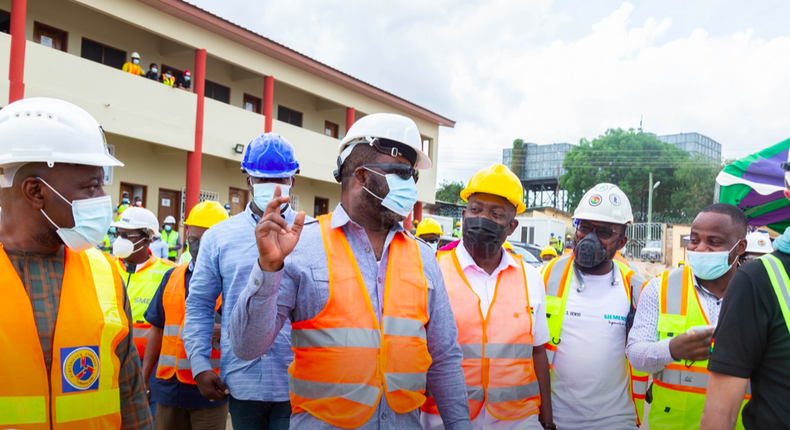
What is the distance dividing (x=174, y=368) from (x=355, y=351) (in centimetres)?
199

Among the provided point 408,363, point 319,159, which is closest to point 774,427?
point 408,363

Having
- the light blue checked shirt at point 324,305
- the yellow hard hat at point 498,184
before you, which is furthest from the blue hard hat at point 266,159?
the yellow hard hat at point 498,184

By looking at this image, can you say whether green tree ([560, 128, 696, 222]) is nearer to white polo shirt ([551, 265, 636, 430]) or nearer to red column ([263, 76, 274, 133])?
red column ([263, 76, 274, 133])

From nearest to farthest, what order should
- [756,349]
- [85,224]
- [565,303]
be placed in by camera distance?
[756,349], [85,224], [565,303]

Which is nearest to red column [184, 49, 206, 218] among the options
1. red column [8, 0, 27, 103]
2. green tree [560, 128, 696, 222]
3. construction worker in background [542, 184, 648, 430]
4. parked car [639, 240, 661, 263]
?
red column [8, 0, 27, 103]

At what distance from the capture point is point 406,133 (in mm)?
2541

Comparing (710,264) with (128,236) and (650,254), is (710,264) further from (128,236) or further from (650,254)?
(650,254)

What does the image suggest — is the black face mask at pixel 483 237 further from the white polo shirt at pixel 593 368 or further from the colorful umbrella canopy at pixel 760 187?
the colorful umbrella canopy at pixel 760 187

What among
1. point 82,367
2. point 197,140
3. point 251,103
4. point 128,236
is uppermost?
point 251,103

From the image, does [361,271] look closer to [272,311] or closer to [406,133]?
[272,311]

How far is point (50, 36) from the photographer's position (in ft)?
46.4

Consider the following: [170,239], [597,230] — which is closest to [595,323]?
[597,230]

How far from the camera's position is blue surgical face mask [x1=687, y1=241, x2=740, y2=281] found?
312 centimetres

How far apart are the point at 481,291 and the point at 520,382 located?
0.56m
